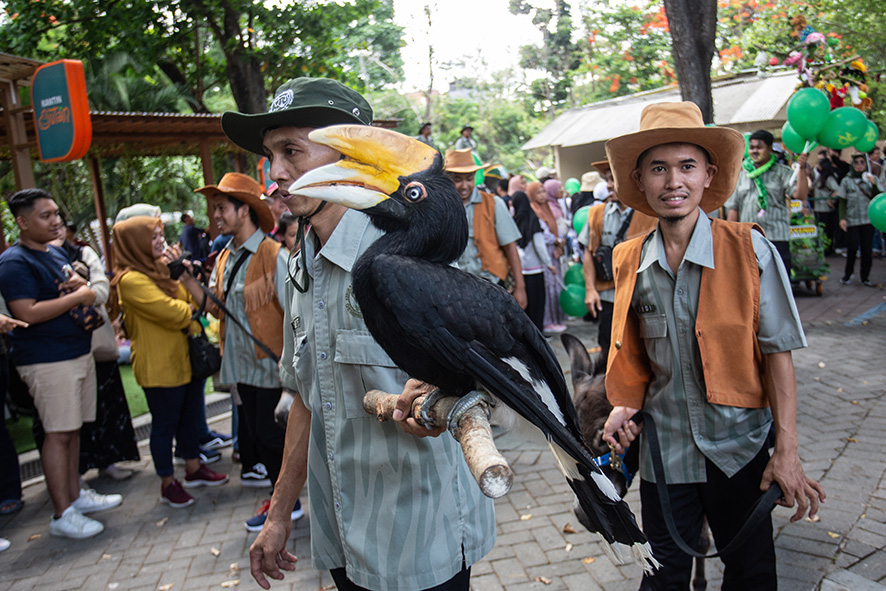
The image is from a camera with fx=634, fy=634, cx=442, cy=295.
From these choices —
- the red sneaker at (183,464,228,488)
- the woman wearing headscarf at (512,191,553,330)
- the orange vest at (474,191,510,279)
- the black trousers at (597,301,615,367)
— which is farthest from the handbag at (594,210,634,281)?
the red sneaker at (183,464,228,488)

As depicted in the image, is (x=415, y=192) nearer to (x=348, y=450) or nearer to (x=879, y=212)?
(x=348, y=450)

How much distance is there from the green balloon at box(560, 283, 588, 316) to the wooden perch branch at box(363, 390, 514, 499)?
5667mm

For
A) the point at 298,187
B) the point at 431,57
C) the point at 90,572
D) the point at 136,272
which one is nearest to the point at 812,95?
the point at 136,272

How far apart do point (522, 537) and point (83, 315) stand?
10.7 feet

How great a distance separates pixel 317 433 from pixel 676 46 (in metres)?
5.53

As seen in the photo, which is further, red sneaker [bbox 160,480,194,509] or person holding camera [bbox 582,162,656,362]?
person holding camera [bbox 582,162,656,362]

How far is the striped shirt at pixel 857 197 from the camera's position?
9992 millimetres

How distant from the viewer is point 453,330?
144 cm

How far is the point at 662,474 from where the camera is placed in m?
2.42

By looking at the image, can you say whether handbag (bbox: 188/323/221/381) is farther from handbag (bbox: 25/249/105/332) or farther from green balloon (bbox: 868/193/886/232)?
green balloon (bbox: 868/193/886/232)

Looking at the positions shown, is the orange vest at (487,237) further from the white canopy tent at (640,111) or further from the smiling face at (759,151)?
the white canopy tent at (640,111)

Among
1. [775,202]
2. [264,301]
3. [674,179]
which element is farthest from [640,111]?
[674,179]

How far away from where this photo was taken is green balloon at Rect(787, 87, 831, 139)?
7.28 m

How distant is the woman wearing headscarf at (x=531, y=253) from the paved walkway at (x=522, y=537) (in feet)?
8.79
